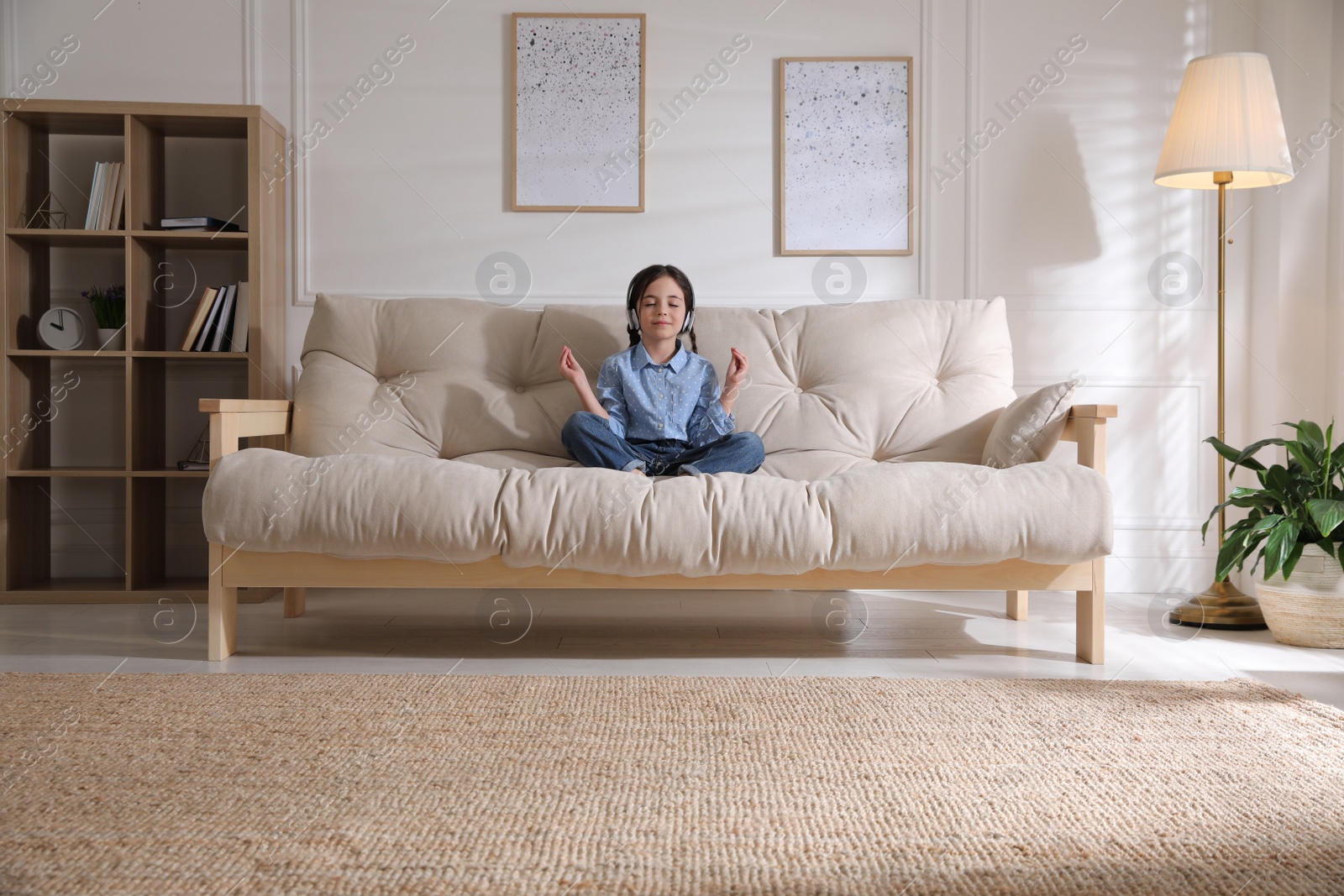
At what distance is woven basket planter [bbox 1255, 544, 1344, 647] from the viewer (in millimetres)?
2051

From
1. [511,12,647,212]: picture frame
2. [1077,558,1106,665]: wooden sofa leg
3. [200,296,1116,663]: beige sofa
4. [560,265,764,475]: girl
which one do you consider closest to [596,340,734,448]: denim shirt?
[560,265,764,475]: girl

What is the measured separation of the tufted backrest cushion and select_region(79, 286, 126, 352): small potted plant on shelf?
2.32 feet

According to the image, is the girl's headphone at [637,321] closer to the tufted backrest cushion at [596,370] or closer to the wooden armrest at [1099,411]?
the tufted backrest cushion at [596,370]

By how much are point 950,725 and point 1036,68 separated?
2.30m

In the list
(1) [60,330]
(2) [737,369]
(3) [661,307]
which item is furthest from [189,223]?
(2) [737,369]

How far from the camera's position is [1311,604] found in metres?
2.06

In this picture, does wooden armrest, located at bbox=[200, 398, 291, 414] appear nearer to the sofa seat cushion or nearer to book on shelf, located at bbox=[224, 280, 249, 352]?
the sofa seat cushion

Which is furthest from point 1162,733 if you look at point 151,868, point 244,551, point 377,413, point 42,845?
point 377,413

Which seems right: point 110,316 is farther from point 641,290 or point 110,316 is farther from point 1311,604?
point 1311,604

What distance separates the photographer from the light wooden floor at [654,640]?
182 centimetres

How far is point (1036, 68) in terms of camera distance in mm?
2854

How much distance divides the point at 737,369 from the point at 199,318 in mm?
1613

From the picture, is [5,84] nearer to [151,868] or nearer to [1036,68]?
[151,868]

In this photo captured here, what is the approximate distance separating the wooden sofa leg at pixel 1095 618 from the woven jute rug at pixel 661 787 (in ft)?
0.87
